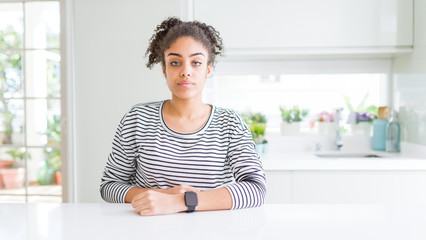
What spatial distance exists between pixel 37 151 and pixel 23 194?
367mm

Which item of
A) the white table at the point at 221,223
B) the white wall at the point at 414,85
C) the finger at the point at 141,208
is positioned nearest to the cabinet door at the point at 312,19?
the white wall at the point at 414,85

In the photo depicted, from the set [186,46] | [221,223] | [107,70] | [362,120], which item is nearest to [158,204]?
[221,223]

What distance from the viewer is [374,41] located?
97.7 inches

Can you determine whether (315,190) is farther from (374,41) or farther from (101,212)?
(101,212)

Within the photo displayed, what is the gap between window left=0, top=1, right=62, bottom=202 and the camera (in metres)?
2.79

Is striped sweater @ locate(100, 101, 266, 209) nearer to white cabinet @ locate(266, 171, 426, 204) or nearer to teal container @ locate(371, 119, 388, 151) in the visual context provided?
white cabinet @ locate(266, 171, 426, 204)

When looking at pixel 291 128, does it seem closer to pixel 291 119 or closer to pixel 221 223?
pixel 291 119

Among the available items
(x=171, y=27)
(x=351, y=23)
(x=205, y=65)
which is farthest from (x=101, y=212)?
(x=351, y=23)

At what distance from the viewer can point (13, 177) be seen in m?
2.96

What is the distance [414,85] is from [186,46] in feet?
6.28

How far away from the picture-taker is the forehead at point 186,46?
1276 millimetres

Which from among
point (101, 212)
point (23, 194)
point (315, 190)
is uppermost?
point (101, 212)

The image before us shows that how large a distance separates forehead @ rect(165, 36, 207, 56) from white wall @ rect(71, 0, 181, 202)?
3.92 ft

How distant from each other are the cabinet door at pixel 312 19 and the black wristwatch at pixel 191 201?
63.7 inches
